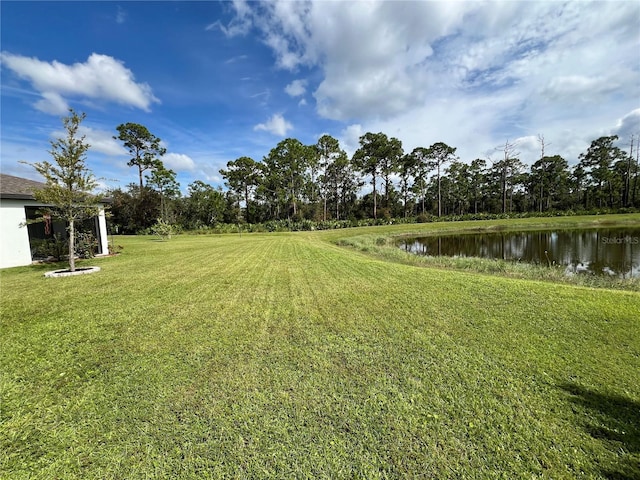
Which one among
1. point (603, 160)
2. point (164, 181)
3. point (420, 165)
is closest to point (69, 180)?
point (164, 181)

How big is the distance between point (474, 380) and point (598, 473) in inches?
43.6

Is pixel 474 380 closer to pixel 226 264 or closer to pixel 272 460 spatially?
pixel 272 460

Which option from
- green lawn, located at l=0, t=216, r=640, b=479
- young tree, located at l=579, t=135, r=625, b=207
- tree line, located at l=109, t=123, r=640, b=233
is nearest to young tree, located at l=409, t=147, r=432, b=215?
tree line, located at l=109, t=123, r=640, b=233

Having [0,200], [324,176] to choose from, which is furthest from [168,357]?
[324,176]

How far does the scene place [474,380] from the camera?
307 cm

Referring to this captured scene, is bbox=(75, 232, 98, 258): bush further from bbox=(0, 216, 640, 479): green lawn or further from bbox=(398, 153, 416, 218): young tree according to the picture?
bbox=(398, 153, 416, 218): young tree

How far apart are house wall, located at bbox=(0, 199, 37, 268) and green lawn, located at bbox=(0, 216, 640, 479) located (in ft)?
20.2

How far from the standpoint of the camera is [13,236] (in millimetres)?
9836

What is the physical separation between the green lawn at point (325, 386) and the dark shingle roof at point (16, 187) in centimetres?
634

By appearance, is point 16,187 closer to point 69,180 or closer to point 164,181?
point 69,180

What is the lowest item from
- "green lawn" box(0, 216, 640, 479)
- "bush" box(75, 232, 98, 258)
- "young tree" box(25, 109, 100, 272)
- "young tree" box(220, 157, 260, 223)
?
"green lawn" box(0, 216, 640, 479)

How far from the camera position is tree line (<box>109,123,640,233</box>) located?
3812 centimetres

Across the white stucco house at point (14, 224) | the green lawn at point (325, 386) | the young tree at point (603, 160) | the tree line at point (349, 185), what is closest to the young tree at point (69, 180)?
the white stucco house at point (14, 224)

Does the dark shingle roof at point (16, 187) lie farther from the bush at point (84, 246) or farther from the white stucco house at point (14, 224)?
the bush at point (84, 246)
